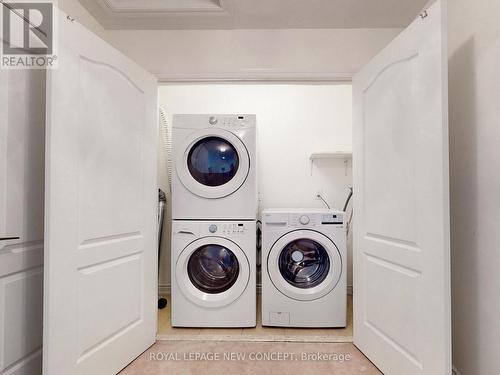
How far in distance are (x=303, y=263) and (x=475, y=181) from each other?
4.21 feet

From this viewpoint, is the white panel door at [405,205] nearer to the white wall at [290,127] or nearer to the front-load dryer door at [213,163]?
the front-load dryer door at [213,163]

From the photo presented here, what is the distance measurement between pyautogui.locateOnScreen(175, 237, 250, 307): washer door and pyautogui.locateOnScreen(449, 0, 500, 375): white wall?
4.31 feet

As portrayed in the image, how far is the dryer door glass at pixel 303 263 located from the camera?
213 centimetres

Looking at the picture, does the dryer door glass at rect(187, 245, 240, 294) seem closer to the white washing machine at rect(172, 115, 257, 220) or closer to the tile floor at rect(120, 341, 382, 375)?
the white washing machine at rect(172, 115, 257, 220)

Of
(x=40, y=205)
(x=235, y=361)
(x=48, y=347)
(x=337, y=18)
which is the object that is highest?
(x=337, y=18)

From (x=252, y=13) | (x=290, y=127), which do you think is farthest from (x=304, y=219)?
(x=252, y=13)

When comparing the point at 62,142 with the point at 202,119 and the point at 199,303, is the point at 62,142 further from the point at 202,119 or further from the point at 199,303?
the point at 199,303

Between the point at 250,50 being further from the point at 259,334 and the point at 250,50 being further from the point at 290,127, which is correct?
the point at 259,334

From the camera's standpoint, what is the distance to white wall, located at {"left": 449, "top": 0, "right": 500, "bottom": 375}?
3.70 feet

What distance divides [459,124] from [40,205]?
210 centimetres

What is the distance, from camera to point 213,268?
2191 mm

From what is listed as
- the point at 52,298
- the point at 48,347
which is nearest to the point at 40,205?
the point at 52,298

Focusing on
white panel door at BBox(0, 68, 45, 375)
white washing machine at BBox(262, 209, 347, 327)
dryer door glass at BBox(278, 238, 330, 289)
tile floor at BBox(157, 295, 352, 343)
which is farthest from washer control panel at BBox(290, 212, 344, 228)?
white panel door at BBox(0, 68, 45, 375)

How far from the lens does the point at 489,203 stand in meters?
1.15
